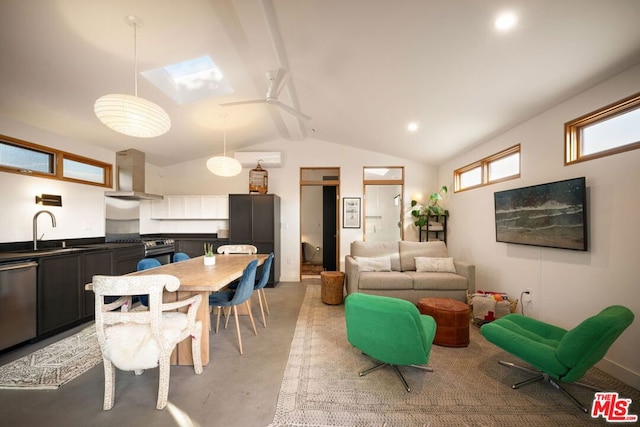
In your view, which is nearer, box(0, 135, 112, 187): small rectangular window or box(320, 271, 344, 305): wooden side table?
box(0, 135, 112, 187): small rectangular window

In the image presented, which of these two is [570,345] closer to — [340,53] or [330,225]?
[340,53]

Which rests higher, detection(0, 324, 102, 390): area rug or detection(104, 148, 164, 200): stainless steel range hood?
detection(104, 148, 164, 200): stainless steel range hood

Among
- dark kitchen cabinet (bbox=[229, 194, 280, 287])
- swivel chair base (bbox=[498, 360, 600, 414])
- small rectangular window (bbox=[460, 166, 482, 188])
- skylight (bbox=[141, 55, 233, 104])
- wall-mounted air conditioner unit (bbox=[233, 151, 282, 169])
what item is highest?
skylight (bbox=[141, 55, 233, 104])

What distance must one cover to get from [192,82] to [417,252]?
13.7 feet

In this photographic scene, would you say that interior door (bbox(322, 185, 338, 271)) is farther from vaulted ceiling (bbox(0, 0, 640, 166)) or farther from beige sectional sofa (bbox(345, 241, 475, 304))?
vaulted ceiling (bbox(0, 0, 640, 166))

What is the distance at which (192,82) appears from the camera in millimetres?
3287

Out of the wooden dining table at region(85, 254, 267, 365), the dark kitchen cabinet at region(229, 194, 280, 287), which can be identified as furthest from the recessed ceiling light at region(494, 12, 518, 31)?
the dark kitchen cabinet at region(229, 194, 280, 287)

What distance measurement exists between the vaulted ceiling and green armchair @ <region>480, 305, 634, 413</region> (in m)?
1.94

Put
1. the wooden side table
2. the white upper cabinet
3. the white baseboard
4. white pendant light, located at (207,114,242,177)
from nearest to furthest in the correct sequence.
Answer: the white baseboard → white pendant light, located at (207,114,242,177) → the wooden side table → the white upper cabinet

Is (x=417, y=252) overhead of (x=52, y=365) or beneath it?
overhead

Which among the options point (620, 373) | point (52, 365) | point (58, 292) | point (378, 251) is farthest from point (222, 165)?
point (620, 373)

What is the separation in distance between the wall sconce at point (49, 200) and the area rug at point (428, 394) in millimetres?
3664

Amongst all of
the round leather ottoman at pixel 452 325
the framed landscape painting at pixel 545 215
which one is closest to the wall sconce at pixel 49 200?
the round leather ottoman at pixel 452 325

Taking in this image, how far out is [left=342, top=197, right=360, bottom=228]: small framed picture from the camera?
18.0 feet
